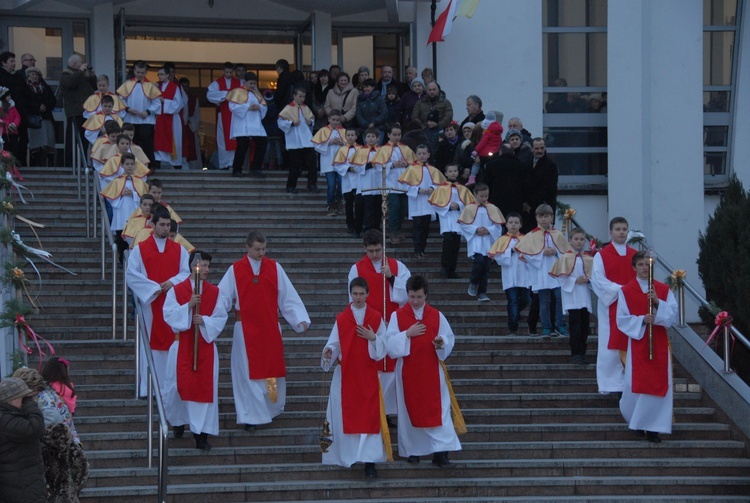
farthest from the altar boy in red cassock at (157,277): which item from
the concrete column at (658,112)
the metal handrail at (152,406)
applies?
the concrete column at (658,112)

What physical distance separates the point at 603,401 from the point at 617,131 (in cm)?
865

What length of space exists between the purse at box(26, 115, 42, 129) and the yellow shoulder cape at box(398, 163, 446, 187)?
19.3 ft

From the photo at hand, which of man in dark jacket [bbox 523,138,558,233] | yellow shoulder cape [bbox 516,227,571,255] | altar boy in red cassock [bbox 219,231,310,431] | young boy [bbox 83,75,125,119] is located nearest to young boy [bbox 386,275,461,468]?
altar boy in red cassock [bbox 219,231,310,431]

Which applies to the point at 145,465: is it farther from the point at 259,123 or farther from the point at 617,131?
the point at 617,131

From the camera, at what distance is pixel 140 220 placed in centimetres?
1480

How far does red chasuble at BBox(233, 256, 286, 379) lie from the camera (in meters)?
12.6

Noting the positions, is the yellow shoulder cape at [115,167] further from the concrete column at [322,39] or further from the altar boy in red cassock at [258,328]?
the concrete column at [322,39]

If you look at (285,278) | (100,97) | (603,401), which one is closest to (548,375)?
(603,401)

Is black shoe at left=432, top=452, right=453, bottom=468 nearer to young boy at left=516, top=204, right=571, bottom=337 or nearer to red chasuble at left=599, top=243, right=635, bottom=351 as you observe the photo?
red chasuble at left=599, top=243, right=635, bottom=351

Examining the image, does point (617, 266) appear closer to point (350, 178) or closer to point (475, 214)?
point (475, 214)

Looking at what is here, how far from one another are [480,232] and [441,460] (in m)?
4.52

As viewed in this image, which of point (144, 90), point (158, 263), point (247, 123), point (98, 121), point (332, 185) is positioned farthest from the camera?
point (144, 90)

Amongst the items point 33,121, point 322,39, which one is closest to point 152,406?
point 33,121

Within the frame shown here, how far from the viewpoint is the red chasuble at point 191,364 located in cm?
1205
